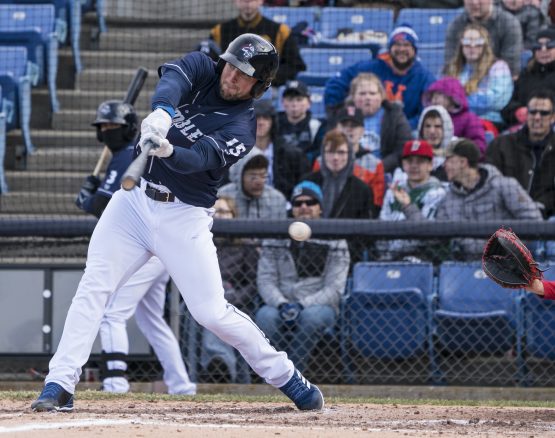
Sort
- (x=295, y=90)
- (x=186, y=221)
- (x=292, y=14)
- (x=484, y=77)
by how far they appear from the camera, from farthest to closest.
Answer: (x=292, y=14) → (x=484, y=77) → (x=295, y=90) → (x=186, y=221)

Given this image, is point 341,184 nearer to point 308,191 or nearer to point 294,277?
point 308,191

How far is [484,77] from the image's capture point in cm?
913

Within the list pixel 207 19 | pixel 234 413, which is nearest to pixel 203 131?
pixel 234 413

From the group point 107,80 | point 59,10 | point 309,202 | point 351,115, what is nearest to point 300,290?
point 309,202

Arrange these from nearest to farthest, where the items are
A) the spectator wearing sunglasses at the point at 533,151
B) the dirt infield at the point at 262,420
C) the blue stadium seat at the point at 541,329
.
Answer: the dirt infield at the point at 262,420, the blue stadium seat at the point at 541,329, the spectator wearing sunglasses at the point at 533,151

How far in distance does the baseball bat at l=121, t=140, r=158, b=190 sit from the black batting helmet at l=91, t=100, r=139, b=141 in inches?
107

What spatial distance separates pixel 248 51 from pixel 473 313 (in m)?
2.98

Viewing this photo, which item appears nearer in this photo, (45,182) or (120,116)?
(120,116)

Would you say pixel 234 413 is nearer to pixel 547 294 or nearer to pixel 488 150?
pixel 547 294

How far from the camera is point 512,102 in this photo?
9031 mm

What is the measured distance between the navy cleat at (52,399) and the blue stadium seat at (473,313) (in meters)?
3.00

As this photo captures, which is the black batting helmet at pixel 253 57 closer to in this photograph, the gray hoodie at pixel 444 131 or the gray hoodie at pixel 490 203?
the gray hoodie at pixel 490 203

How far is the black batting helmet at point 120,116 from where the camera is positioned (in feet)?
23.0

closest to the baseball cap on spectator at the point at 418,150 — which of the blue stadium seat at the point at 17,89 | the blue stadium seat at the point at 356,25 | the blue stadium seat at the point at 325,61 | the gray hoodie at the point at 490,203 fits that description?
the gray hoodie at the point at 490,203
